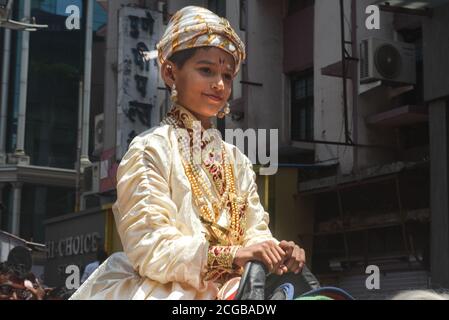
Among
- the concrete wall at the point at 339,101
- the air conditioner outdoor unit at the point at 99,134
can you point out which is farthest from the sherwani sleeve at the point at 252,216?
the air conditioner outdoor unit at the point at 99,134

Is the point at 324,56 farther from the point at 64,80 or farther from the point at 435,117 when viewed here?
the point at 64,80

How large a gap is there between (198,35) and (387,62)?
8.81 m

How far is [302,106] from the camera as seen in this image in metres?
14.3

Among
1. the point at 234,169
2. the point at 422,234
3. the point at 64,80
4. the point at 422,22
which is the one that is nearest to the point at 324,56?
the point at 422,22

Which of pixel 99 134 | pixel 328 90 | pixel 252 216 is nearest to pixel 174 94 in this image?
pixel 252 216

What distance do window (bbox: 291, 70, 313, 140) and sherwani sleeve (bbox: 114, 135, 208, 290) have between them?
36.2ft

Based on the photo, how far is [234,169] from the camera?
316cm

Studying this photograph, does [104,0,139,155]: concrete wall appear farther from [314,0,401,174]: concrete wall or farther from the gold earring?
the gold earring

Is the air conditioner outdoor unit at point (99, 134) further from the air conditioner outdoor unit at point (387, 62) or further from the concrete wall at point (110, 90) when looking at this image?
the air conditioner outdoor unit at point (387, 62)

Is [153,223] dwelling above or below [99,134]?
below

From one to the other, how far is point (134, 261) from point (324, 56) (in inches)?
421

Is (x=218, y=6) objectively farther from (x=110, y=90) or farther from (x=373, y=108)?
(x=373, y=108)

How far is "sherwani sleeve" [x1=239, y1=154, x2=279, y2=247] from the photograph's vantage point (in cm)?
302
